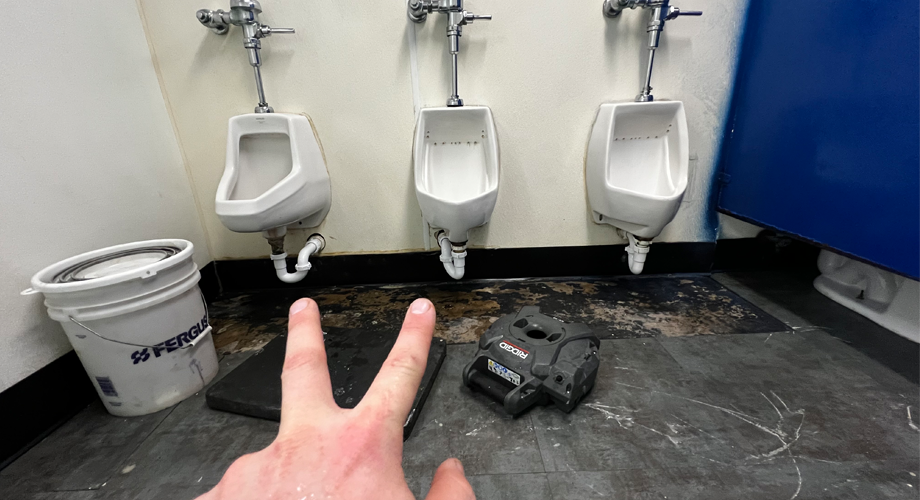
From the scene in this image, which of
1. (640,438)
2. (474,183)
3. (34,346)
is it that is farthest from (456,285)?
(34,346)

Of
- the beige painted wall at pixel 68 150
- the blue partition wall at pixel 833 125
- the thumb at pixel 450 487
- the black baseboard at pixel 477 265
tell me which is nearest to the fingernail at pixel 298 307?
the thumb at pixel 450 487

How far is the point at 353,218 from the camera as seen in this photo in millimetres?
1583

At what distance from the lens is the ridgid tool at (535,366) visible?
88 centimetres

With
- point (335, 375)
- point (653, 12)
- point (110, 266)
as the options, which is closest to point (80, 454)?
point (110, 266)

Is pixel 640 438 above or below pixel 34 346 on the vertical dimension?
below

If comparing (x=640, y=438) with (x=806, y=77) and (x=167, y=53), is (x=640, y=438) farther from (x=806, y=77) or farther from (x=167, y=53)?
(x=167, y=53)

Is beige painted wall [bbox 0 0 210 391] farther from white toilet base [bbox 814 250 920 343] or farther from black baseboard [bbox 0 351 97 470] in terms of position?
white toilet base [bbox 814 250 920 343]

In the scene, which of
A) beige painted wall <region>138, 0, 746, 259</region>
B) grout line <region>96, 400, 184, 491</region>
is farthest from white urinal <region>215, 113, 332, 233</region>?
grout line <region>96, 400, 184, 491</region>

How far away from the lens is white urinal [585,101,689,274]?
1.31m

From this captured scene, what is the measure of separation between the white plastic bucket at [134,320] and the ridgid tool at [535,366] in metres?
0.78

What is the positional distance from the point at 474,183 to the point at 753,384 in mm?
1112

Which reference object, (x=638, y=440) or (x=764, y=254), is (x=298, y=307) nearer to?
(x=638, y=440)

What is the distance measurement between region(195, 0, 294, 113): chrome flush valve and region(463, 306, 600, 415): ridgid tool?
1.28 meters

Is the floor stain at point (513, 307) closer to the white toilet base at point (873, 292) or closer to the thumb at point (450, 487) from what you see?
the white toilet base at point (873, 292)
